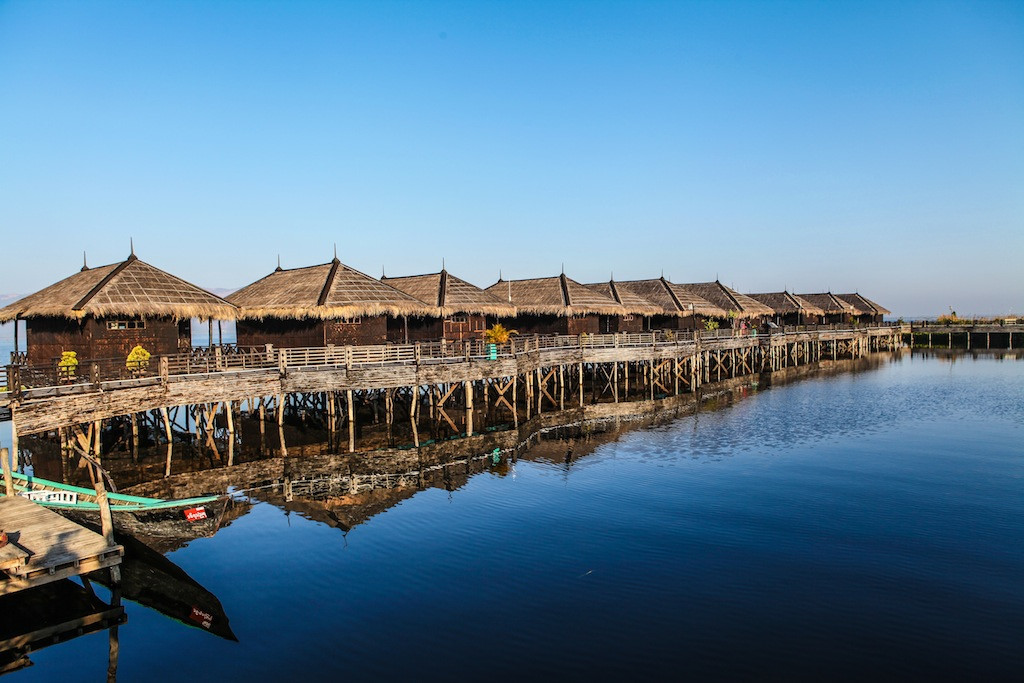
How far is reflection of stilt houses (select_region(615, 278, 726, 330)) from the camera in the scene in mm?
50094

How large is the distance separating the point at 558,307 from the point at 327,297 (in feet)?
50.3

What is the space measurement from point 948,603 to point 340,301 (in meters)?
23.5

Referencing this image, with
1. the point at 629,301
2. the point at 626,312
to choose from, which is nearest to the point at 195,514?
the point at 626,312

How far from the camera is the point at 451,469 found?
21.2 metres

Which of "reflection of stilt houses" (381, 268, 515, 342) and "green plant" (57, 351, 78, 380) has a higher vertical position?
"reflection of stilt houses" (381, 268, 515, 342)

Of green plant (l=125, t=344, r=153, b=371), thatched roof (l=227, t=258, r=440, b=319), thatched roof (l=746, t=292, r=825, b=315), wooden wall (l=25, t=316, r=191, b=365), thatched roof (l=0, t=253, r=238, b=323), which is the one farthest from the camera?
thatched roof (l=746, t=292, r=825, b=315)

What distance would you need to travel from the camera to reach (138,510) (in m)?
13.8

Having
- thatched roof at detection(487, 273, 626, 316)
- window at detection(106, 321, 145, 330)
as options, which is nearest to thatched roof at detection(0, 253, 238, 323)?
window at detection(106, 321, 145, 330)

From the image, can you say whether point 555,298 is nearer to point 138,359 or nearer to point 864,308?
point 138,359

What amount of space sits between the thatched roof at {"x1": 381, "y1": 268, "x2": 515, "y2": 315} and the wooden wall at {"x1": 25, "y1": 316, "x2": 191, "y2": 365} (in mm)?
12326

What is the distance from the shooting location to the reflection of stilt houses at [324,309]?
93.3ft

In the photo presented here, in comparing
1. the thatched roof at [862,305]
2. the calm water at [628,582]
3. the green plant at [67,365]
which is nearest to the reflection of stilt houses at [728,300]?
the thatched roof at [862,305]

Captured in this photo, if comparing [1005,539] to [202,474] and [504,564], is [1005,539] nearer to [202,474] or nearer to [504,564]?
[504,564]

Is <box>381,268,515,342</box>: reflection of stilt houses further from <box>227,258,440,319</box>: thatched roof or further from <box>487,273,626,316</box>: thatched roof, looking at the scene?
<box>487,273,626,316</box>: thatched roof
